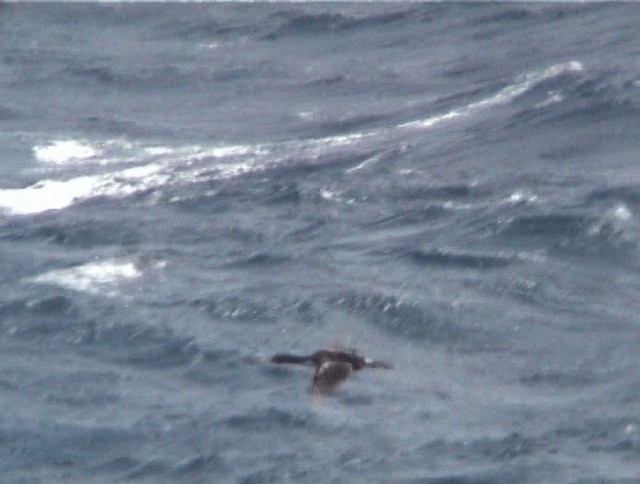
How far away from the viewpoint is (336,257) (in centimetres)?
3569

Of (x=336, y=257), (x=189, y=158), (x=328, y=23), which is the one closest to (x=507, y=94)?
(x=189, y=158)

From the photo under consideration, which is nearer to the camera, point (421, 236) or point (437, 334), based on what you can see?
point (437, 334)

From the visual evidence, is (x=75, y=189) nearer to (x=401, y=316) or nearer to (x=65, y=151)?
(x=65, y=151)

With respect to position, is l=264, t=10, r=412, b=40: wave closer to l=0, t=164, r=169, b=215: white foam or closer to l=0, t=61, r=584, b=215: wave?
l=0, t=61, r=584, b=215: wave

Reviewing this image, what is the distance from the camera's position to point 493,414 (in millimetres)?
27219

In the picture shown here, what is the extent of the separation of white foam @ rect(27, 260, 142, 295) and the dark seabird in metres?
6.17

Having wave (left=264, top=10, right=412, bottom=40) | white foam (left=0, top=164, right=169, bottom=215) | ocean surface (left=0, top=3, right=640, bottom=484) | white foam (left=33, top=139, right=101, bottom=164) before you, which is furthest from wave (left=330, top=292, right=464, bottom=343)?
wave (left=264, top=10, right=412, bottom=40)

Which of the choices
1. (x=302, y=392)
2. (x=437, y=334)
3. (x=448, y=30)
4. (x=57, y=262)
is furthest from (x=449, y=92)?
(x=302, y=392)

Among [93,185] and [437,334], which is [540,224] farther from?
[93,185]

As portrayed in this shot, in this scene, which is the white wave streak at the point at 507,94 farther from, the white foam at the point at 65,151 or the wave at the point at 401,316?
the wave at the point at 401,316

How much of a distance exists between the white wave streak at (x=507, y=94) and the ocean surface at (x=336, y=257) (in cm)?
10

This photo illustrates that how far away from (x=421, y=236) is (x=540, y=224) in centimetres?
242

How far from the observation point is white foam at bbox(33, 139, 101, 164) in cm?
4697

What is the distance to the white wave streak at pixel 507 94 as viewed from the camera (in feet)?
153
